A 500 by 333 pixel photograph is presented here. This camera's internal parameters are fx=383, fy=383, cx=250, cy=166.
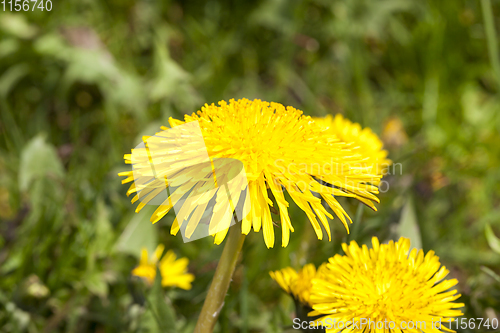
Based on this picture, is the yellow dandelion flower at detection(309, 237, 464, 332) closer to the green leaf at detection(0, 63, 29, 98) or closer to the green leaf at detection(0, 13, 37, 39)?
the green leaf at detection(0, 63, 29, 98)

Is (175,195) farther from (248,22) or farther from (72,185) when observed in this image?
(248,22)

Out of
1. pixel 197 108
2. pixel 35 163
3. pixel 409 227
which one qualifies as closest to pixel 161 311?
pixel 409 227

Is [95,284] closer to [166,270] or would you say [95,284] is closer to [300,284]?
[166,270]

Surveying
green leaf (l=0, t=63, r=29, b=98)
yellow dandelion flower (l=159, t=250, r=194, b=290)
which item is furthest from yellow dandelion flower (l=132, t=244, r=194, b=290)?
green leaf (l=0, t=63, r=29, b=98)

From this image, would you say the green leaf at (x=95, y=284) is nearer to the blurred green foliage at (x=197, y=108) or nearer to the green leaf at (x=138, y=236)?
the blurred green foliage at (x=197, y=108)

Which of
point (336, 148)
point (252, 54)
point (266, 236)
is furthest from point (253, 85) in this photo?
point (266, 236)

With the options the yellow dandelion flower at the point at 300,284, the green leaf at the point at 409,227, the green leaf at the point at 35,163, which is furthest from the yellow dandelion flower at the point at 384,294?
the green leaf at the point at 35,163

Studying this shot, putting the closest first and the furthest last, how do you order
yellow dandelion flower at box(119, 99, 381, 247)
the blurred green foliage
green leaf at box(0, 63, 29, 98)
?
1. yellow dandelion flower at box(119, 99, 381, 247)
2. the blurred green foliage
3. green leaf at box(0, 63, 29, 98)
